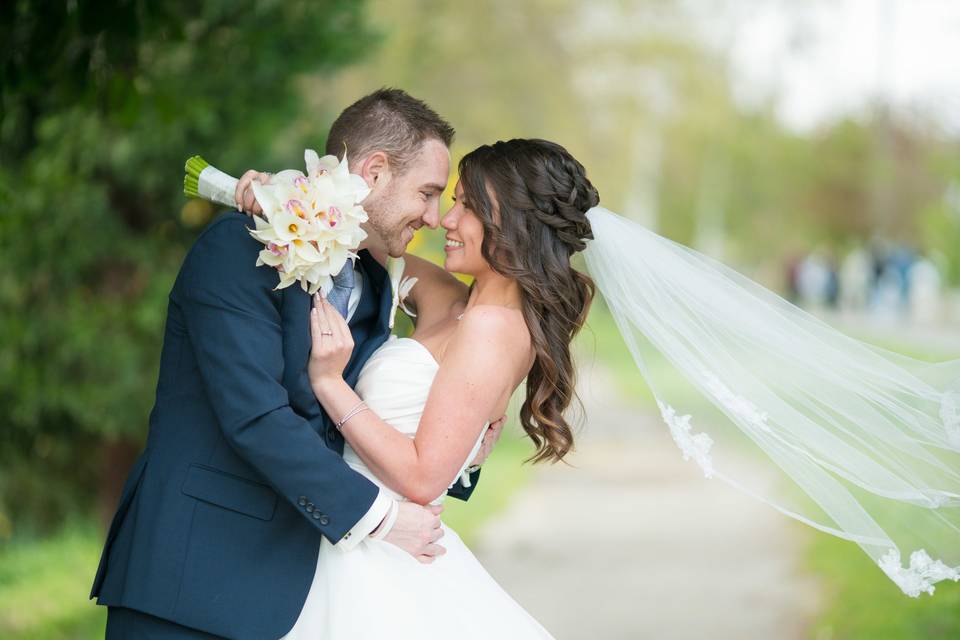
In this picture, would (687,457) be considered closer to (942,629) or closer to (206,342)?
(206,342)

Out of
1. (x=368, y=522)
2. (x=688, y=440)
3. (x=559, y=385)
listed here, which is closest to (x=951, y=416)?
(x=688, y=440)

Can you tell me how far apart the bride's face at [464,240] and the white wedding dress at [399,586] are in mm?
262

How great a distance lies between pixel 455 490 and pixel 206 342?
3.44 feet

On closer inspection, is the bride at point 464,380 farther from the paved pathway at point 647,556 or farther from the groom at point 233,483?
the paved pathway at point 647,556

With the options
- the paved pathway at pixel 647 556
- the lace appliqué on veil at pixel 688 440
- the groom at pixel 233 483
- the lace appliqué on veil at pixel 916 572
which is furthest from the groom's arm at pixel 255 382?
the paved pathway at pixel 647 556

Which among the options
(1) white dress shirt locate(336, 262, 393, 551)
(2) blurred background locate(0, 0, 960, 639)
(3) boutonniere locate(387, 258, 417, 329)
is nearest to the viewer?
(1) white dress shirt locate(336, 262, 393, 551)

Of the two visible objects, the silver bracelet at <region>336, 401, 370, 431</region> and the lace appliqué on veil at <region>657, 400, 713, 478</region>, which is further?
the lace appliqué on veil at <region>657, 400, 713, 478</region>

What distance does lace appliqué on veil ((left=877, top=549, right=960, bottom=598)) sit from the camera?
11.5ft

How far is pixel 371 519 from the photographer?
2.97 meters

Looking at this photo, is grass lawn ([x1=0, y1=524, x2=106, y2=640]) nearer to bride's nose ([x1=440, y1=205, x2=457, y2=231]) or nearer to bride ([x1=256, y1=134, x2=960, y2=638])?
bride ([x1=256, y1=134, x2=960, y2=638])

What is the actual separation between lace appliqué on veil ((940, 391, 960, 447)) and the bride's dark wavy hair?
1119mm

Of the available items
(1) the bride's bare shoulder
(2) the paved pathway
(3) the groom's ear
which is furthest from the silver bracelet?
(2) the paved pathway

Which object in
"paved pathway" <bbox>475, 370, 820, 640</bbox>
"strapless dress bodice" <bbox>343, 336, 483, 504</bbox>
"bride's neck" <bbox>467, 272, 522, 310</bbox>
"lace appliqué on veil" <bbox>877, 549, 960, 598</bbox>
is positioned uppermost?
"bride's neck" <bbox>467, 272, 522, 310</bbox>

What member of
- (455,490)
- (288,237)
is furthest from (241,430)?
(455,490)
